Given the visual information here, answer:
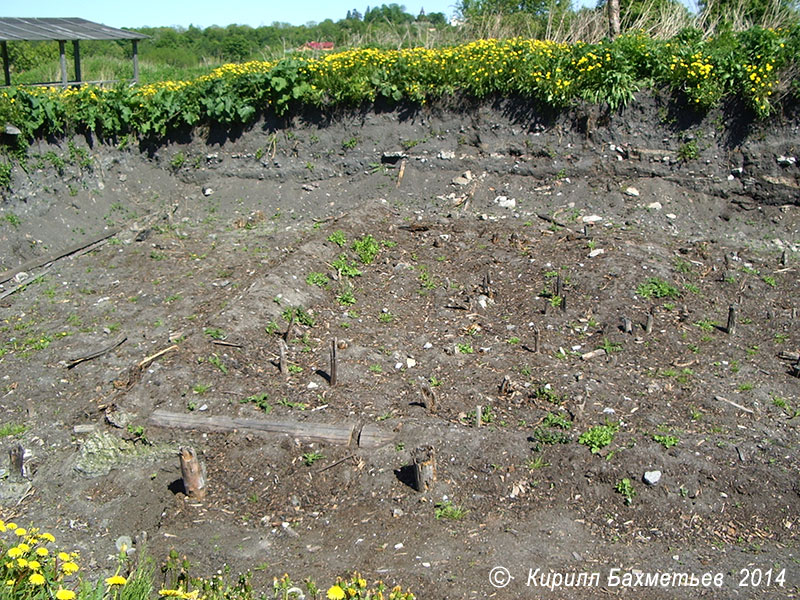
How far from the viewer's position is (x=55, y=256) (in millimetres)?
10203

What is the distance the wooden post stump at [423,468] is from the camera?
5438mm

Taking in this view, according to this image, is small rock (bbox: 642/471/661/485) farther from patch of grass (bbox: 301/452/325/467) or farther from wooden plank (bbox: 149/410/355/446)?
patch of grass (bbox: 301/452/325/467)

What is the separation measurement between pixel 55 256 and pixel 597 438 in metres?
7.62

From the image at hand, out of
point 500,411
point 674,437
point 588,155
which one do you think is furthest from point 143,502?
point 588,155

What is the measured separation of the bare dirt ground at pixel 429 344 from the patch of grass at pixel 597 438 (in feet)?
0.33

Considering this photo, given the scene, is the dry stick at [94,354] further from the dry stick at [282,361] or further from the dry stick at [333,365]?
the dry stick at [333,365]

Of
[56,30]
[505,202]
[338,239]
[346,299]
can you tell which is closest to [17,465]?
[346,299]

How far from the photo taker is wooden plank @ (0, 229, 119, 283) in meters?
9.64

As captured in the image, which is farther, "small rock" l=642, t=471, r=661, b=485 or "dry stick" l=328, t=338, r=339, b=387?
"dry stick" l=328, t=338, r=339, b=387

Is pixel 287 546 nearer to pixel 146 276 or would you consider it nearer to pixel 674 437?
pixel 674 437

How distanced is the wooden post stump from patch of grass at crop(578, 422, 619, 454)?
1187 millimetres

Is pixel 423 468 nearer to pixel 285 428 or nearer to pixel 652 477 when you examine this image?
pixel 285 428

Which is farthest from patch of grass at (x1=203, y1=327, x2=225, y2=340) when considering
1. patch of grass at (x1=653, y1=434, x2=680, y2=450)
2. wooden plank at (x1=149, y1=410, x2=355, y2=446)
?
patch of grass at (x1=653, y1=434, x2=680, y2=450)

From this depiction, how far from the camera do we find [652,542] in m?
5.06
